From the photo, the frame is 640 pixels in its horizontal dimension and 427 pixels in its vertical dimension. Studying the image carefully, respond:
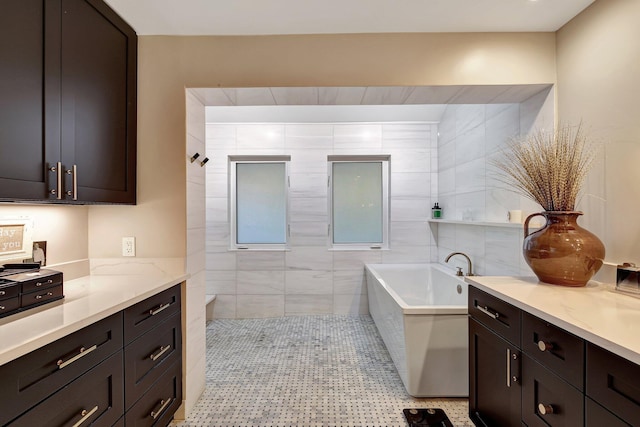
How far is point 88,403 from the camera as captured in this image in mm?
1133

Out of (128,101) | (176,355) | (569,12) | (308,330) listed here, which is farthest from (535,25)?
(308,330)

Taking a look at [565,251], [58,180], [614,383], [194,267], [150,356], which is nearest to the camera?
[614,383]

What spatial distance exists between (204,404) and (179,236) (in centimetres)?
113

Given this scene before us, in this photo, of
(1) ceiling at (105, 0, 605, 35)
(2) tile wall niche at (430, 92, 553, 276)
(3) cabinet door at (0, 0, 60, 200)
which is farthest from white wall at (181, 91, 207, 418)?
(2) tile wall niche at (430, 92, 553, 276)

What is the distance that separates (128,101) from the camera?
184 centimetres

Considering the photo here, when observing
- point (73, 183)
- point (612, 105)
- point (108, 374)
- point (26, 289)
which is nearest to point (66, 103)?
point (73, 183)

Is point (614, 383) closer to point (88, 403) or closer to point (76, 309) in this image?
point (88, 403)

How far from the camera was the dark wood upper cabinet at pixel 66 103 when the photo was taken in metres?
1.15

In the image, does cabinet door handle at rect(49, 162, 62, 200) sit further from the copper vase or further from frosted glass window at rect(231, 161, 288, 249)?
frosted glass window at rect(231, 161, 288, 249)

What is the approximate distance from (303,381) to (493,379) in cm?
133

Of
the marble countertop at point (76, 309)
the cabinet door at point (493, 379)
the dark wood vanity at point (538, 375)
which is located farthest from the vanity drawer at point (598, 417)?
the marble countertop at point (76, 309)

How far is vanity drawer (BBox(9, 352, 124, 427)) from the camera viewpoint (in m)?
0.95

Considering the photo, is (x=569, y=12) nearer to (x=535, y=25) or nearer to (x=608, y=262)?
(x=535, y=25)

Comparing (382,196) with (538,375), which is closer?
(538,375)
